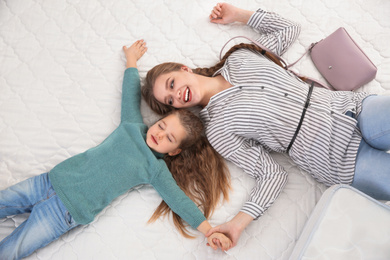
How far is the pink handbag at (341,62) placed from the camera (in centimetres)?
121

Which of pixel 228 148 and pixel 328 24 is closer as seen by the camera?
pixel 228 148

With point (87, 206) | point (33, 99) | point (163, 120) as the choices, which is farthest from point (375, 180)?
point (33, 99)

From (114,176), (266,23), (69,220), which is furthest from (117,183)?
(266,23)

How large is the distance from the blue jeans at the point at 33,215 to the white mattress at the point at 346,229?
0.78m

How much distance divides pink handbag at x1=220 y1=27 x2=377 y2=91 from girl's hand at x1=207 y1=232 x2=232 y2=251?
2.33 ft

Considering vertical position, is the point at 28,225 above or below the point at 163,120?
below

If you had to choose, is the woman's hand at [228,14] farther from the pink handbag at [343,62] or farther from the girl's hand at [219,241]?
the girl's hand at [219,241]

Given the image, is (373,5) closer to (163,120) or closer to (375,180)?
(375,180)

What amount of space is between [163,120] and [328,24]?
0.85 meters

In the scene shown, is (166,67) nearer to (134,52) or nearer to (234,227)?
(134,52)

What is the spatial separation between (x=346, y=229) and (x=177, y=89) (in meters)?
0.73

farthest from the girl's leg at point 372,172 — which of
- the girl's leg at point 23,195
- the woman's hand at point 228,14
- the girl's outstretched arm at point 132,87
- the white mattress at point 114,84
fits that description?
the girl's leg at point 23,195

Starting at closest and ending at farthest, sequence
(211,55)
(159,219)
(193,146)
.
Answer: (159,219), (193,146), (211,55)

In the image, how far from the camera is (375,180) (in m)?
1.02
